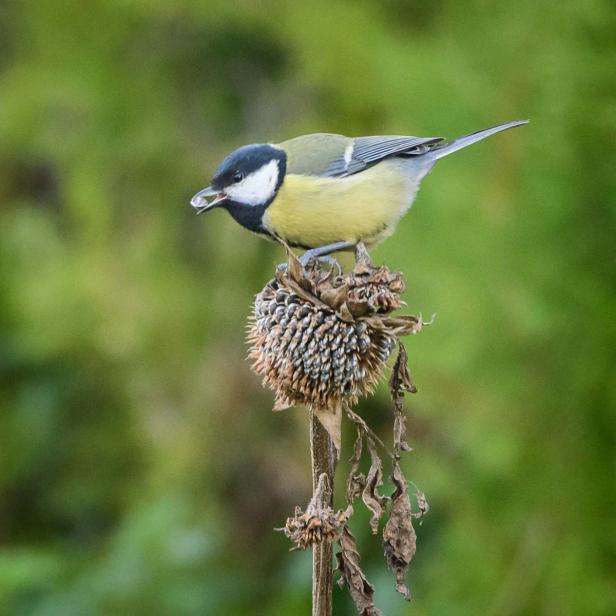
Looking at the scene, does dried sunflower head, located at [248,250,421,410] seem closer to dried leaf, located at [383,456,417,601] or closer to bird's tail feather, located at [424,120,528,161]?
dried leaf, located at [383,456,417,601]

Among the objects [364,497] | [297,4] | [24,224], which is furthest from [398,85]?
[24,224]

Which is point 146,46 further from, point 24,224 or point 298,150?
point 298,150

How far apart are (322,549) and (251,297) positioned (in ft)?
6.25

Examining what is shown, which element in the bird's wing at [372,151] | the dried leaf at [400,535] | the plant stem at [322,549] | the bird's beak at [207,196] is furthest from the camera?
the bird's wing at [372,151]

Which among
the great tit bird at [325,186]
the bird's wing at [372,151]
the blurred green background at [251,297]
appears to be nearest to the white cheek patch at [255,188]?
the great tit bird at [325,186]

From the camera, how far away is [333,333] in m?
1.59

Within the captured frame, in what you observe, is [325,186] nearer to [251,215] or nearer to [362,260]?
[251,215]

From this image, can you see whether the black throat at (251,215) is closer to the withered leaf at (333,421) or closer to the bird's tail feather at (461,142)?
the bird's tail feather at (461,142)

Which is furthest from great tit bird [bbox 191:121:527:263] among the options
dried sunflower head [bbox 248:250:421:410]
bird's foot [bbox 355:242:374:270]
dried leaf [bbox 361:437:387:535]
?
dried leaf [bbox 361:437:387:535]

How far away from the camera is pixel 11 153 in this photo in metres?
3.81

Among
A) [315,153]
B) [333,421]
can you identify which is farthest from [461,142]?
[333,421]

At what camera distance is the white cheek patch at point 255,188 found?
2.01 metres

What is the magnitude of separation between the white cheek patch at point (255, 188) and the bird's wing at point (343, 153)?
69 millimetres

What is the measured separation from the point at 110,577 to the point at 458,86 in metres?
1.54
